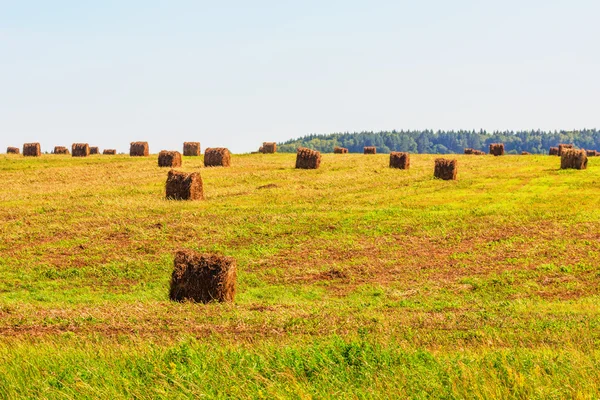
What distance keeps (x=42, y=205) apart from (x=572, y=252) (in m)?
24.9

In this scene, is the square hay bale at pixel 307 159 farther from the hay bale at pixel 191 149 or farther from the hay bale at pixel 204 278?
the hay bale at pixel 204 278

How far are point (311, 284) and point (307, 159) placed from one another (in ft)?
101

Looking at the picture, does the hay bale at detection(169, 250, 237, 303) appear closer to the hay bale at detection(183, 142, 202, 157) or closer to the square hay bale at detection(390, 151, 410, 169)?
the square hay bale at detection(390, 151, 410, 169)

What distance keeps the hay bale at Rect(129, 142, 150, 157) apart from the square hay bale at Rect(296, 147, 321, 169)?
2053 cm

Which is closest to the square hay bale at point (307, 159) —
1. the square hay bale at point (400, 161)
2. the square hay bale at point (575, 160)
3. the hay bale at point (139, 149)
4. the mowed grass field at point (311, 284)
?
the mowed grass field at point (311, 284)

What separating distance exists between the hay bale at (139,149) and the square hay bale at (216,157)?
Result: 1442cm

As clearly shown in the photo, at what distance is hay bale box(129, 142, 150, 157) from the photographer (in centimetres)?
7206

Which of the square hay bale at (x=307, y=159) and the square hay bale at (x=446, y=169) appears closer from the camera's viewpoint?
the square hay bale at (x=446, y=169)

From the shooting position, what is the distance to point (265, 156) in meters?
69.1

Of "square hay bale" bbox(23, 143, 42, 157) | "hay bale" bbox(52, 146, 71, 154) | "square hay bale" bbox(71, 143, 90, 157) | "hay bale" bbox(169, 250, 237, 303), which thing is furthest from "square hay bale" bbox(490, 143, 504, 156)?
"hay bale" bbox(169, 250, 237, 303)

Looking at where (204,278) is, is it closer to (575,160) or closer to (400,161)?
(400,161)

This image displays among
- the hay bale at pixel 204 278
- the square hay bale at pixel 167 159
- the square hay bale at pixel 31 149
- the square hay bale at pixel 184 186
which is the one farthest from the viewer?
the square hay bale at pixel 31 149

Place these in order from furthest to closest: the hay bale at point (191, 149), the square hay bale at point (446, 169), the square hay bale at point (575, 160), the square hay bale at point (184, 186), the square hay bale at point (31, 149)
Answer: the square hay bale at point (31, 149), the hay bale at point (191, 149), the square hay bale at point (575, 160), the square hay bale at point (446, 169), the square hay bale at point (184, 186)

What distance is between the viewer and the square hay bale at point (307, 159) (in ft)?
185
